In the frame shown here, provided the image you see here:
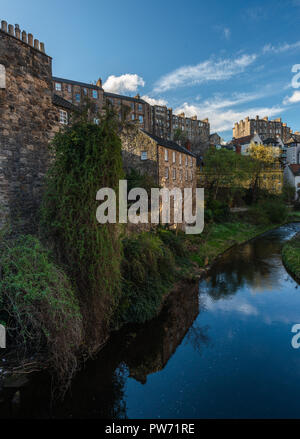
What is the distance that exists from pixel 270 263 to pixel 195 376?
13452 millimetres

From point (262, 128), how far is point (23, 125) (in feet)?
259

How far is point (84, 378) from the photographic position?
299 inches

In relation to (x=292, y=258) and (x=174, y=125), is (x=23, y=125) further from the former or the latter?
(x=174, y=125)

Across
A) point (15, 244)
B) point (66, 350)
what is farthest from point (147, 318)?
point (15, 244)

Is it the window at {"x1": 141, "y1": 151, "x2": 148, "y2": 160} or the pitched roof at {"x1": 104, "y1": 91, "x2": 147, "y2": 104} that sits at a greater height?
the pitched roof at {"x1": 104, "y1": 91, "x2": 147, "y2": 104}

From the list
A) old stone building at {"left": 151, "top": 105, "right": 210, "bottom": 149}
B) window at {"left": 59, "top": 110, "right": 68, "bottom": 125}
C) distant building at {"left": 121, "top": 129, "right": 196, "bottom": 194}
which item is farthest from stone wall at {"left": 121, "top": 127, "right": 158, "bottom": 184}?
old stone building at {"left": 151, "top": 105, "right": 210, "bottom": 149}

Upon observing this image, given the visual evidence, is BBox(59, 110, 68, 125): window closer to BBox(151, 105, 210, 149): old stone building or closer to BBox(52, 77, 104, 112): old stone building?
BBox(52, 77, 104, 112): old stone building

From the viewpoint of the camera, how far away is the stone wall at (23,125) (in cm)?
989

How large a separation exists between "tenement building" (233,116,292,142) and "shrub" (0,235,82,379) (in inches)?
3059

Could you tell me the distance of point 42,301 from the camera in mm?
6551

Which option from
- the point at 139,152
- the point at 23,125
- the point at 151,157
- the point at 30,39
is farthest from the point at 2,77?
the point at 139,152

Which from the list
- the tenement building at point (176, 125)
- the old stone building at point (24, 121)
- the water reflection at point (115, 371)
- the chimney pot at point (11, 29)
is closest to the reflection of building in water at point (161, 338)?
the water reflection at point (115, 371)

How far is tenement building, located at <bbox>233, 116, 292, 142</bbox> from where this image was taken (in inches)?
2943

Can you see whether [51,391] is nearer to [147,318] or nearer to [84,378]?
[84,378]
